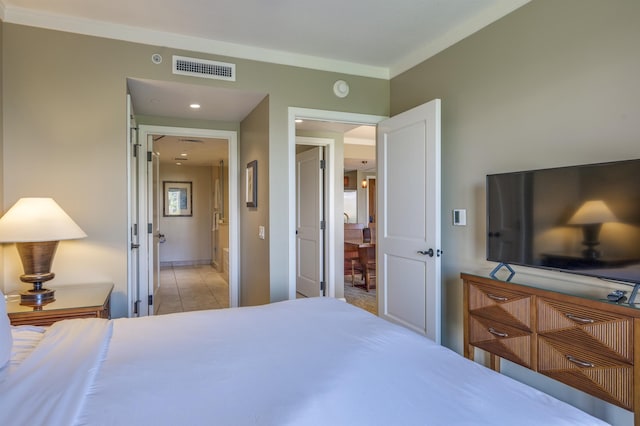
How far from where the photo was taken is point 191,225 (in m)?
8.71

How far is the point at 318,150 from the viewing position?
5.07 m

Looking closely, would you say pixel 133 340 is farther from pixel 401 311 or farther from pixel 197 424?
pixel 401 311

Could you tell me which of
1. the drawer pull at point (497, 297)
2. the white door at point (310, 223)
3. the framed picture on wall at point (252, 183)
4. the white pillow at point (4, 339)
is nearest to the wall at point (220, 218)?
the white door at point (310, 223)

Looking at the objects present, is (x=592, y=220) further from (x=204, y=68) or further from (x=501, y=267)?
(x=204, y=68)

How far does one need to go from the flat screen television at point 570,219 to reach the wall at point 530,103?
0.20 metres

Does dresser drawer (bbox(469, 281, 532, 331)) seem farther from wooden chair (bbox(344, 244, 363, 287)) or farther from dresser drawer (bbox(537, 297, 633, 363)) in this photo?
wooden chair (bbox(344, 244, 363, 287))

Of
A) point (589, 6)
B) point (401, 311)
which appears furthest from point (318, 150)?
point (589, 6)

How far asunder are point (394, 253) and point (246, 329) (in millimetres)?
1851

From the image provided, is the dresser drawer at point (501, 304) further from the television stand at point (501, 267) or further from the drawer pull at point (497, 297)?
the television stand at point (501, 267)

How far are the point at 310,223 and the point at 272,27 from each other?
115 inches

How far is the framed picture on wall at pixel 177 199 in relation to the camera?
848 cm

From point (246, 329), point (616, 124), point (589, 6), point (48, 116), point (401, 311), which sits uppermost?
point (589, 6)

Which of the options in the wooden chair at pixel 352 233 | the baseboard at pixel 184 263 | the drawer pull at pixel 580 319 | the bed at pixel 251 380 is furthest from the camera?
the baseboard at pixel 184 263

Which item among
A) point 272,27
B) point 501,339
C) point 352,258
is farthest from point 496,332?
point 352,258
